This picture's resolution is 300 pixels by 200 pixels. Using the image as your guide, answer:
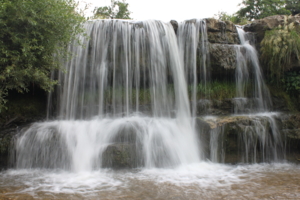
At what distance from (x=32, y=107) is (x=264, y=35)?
9.45 meters

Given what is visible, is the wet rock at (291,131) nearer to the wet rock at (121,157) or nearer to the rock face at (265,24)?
the rock face at (265,24)

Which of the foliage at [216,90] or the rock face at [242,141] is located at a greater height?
the foliage at [216,90]

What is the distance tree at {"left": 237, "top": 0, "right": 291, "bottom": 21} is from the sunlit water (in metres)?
17.0

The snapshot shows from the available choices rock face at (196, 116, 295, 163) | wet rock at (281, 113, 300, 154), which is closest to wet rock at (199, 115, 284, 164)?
rock face at (196, 116, 295, 163)

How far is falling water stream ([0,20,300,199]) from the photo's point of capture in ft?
15.6

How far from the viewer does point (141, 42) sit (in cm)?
888

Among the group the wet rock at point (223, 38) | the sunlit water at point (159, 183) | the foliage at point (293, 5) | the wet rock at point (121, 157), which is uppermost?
the foliage at point (293, 5)

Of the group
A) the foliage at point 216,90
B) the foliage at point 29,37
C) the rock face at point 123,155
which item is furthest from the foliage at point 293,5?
the rock face at point 123,155

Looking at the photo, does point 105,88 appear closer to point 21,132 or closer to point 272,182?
point 21,132

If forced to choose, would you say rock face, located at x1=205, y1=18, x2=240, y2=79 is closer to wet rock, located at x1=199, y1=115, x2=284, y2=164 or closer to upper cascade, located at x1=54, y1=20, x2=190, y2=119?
upper cascade, located at x1=54, y1=20, x2=190, y2=119

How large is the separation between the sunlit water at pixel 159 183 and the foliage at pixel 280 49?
405cm

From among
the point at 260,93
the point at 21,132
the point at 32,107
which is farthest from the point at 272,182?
the point at 32,107

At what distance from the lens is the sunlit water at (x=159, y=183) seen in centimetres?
430

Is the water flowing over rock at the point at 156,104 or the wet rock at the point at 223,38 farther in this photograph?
the wet rock at the point at 223,38
